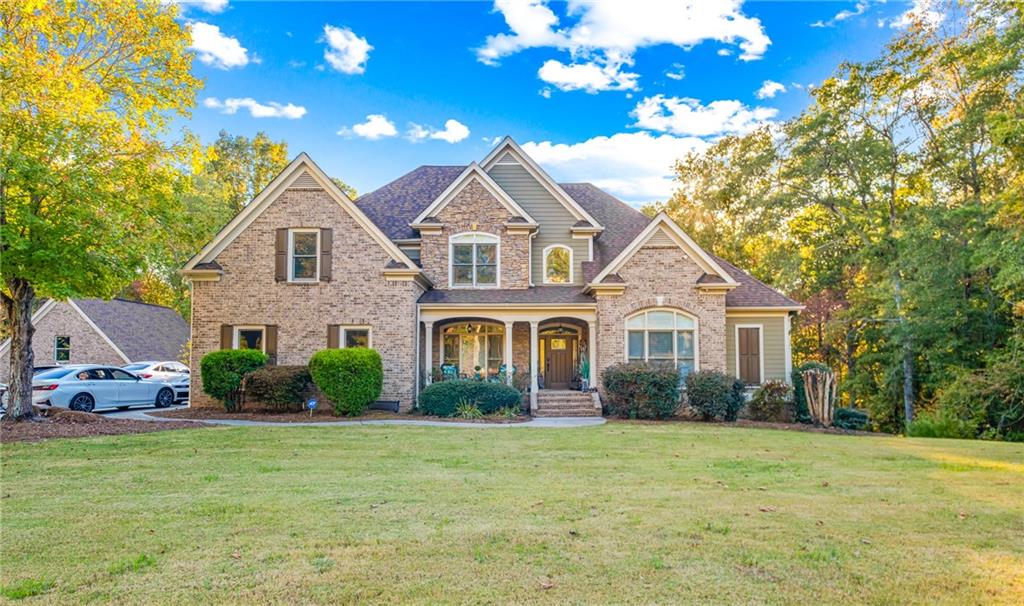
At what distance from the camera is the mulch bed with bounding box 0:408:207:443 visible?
11.2m

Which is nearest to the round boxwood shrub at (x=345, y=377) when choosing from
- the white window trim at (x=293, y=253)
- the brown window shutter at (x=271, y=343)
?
the brown window shutter at (x=271, y=343)

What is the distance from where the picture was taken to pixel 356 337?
17922 millimetres

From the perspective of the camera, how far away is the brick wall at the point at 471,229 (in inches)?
778

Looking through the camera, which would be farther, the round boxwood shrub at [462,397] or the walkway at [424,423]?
the round boxwood shrub at [462,397]

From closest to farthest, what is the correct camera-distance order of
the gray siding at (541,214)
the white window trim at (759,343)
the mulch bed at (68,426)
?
the mulch bed at (68,426) → the white window trim at (759,343) → the gray siding at (541,214)

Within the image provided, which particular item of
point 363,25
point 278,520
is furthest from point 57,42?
point 278,520

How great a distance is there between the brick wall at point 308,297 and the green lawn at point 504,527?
26.7 feet

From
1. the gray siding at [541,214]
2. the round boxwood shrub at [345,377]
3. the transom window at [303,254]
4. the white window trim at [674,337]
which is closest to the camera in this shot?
the round boxwood shrub at [345,377]

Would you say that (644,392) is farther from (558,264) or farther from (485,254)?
(485,254)

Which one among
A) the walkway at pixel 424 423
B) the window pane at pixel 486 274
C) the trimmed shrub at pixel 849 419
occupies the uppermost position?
the window pane at pixel 486 274

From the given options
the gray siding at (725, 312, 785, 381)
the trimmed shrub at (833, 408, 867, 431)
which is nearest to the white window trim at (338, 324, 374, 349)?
the gray siding at (725, 312, 785, 381)

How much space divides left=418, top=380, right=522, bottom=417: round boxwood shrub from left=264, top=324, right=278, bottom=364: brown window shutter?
474 cm

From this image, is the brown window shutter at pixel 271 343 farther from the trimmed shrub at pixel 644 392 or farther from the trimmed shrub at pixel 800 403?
the trimmed shrub at pixel 800 403

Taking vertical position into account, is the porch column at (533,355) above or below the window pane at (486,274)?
below
